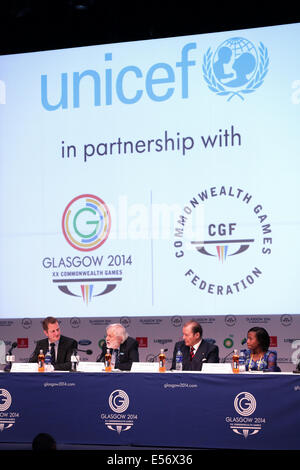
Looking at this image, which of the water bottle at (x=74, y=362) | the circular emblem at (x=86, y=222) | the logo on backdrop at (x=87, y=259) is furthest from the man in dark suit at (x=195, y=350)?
the circular emblem at (x=86, y=222)

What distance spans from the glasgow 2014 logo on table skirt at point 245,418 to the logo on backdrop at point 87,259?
96.7 inches

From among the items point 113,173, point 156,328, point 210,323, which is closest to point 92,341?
point 156,328

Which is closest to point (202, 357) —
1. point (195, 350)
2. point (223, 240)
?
point (195, 350)

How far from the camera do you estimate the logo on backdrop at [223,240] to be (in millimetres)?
6902

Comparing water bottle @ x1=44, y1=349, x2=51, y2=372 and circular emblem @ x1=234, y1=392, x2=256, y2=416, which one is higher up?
water bottle @ x1=44, y1=349, x2=51, y2=372

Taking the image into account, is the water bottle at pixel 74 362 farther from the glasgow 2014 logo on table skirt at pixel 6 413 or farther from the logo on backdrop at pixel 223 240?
the logo on backdrop at pixel 223 240

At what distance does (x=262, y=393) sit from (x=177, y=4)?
4091 mm

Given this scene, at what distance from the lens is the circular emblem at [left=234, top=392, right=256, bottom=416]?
502 centimetres

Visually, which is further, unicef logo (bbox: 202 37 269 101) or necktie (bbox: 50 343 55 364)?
unicef logo (bbox: 202 37 269 101)

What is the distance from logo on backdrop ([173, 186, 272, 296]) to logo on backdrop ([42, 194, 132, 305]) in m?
0.63

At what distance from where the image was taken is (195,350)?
6074 millimetres

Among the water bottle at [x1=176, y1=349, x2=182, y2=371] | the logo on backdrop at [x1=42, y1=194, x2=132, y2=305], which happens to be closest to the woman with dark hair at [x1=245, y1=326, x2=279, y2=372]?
the water bottle at [x1=176, y1=349, x2=182, y2=371]

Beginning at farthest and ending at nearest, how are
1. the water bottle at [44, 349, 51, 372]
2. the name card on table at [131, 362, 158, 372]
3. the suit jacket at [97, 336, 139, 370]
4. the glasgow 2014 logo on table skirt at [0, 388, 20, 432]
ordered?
the suit jacket at [97, 336, 139, 370]
the water bottle at [44, 349, 51, 372]
the glasgow 2014 logo on table skirt at [0, 388, 20, 432]
the name card on table at [131, 362, 158, 372]

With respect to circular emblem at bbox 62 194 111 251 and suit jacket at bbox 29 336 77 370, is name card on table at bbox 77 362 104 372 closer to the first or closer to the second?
suit jacket at bbox 29 336 77 370
